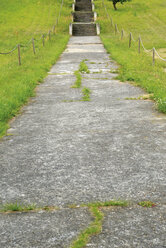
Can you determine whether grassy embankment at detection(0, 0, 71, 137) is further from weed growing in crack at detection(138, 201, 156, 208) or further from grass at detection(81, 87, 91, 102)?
weed growing in crack at detection(138, 201, 156, 208)

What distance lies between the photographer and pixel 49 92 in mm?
10031

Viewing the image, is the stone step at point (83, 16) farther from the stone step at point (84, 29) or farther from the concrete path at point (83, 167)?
the concrete path at point (83, 167)

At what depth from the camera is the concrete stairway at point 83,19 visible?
29.6m

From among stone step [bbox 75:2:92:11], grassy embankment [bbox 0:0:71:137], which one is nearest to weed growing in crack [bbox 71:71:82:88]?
grassy embankment [bbox 0:0:71:137]

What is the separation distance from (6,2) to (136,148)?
38599mm

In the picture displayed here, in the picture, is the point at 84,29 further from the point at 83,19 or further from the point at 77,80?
the point at 77,80

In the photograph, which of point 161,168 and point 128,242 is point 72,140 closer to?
point 161,168

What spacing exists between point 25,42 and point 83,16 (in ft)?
32.8

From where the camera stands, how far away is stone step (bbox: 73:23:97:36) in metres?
29.4

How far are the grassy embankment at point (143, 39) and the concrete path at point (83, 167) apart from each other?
145 centimetres

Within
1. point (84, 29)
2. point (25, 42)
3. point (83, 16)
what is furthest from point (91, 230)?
point (83, 16)

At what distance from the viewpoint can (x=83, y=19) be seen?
33344 millimetres

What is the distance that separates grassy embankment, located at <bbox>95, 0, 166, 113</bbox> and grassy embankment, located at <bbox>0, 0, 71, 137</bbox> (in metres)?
2.86

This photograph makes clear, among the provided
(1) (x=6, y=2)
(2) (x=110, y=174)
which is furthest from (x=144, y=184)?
(1) (x=6, y=2)
